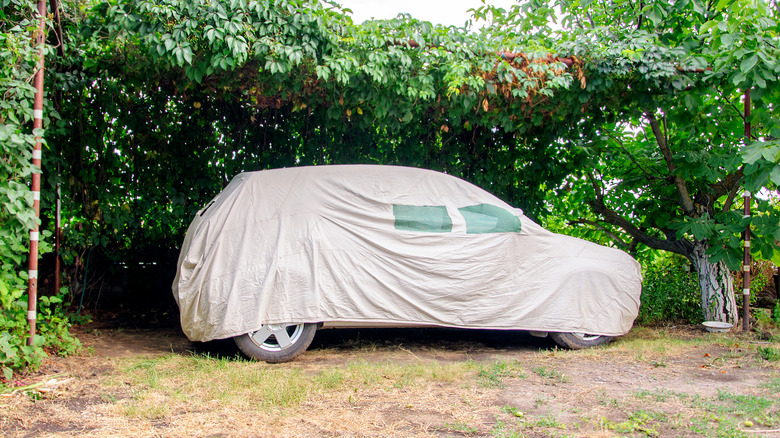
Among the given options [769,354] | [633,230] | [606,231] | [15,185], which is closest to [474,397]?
[769,354]

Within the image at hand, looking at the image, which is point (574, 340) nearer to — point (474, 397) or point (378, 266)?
point (474, 397)

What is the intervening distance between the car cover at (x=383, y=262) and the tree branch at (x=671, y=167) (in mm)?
2010

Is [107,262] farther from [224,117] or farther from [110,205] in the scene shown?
[224,117]

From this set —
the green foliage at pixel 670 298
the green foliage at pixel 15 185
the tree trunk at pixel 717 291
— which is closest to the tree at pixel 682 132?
the tree trunk at pixel 717 291

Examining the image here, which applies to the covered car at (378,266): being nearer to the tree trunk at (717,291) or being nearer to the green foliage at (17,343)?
the green foliage at (17,343)

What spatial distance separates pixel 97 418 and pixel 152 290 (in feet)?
14.5

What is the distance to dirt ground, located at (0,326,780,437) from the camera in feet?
11.4

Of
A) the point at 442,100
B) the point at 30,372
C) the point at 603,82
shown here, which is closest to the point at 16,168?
the point at 30,372

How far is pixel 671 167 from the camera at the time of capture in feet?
23.9

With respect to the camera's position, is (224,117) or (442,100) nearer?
(442,100)

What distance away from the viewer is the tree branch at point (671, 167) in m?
7.24

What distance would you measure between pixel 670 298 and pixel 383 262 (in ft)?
14.4

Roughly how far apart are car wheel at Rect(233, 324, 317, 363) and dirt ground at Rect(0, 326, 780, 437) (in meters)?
0.13

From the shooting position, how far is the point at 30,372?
178 inches
